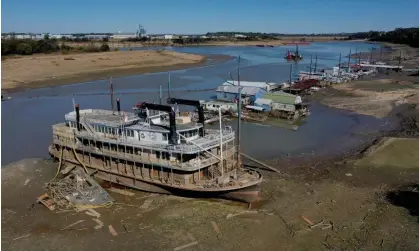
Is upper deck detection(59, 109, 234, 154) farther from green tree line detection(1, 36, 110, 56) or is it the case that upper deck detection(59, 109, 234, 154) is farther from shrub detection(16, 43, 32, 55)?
shrub detection(16, 43, 32, 55)

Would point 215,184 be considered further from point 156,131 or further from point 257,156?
point 257,156

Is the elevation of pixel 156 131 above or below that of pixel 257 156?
above

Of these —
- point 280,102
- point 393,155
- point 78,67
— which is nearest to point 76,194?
point 393,155

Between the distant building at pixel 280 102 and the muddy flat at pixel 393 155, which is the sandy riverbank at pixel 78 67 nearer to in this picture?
the distant building at pixel 280 102

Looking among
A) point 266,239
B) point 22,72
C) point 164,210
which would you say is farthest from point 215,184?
point 22,72

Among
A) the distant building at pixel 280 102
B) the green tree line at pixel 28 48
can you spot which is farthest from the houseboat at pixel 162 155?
the green tree line at pixel 28 48

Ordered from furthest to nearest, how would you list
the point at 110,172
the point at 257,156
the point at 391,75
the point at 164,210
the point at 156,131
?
the point at 391,75, the point at 257,156, the point at 110,172, the point at 156,131, the point at 164,210

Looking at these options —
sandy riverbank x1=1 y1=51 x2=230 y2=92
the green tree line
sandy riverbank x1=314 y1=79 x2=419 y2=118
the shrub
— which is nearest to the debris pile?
sandy riverbank x1=314 y1=79 x2=419 y2=118
